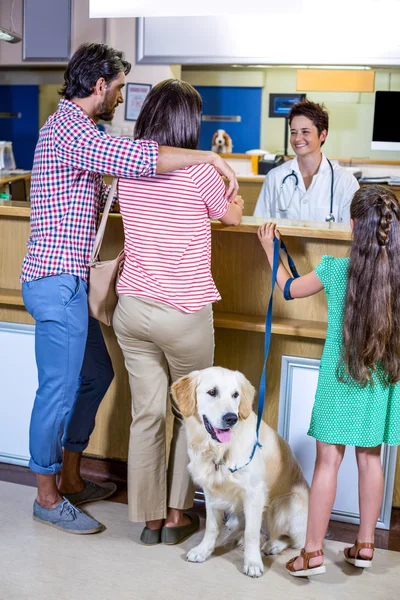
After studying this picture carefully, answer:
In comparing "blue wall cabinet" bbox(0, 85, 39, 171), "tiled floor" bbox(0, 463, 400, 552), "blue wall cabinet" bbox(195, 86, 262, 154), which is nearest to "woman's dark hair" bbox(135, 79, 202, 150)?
"tiled floor" bbox(0, 463, 400, 552)

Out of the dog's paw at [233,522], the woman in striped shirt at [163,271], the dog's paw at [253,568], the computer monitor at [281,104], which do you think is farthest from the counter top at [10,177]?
the dog's paw at [253,568]

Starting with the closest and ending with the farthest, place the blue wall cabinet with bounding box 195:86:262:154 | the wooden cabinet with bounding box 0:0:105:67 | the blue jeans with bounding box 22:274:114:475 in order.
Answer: the blue jeans with bounding box 22:274:114:475, the wooden cabinet with bounding box 0:0:105:67, the blue wall cabinet with bounding box 195:86:262:154

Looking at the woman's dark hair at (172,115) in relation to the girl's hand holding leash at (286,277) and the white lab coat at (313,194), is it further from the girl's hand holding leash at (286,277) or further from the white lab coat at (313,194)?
the white lab coat at (313,194)

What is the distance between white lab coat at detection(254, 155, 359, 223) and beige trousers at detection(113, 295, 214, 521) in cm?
126

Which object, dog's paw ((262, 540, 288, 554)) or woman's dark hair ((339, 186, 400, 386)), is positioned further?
dog's paw ((262, 540, 288, 554))

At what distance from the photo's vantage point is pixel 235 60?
6285mm

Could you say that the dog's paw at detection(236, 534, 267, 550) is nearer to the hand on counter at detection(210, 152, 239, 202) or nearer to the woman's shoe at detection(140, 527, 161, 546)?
the woman's shoe at detection(140, 527, 161, 546)

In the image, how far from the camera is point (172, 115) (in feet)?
7.06

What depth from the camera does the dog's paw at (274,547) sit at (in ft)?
8.11

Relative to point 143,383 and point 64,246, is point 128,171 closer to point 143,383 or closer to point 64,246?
point 64,246

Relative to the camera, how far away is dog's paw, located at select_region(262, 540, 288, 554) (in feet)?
8.11

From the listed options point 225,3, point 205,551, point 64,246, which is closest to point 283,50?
point 225,3

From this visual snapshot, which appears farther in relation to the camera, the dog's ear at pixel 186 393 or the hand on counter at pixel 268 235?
the hand on counter at pixel 268 235

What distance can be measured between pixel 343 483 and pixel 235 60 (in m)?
4.56
